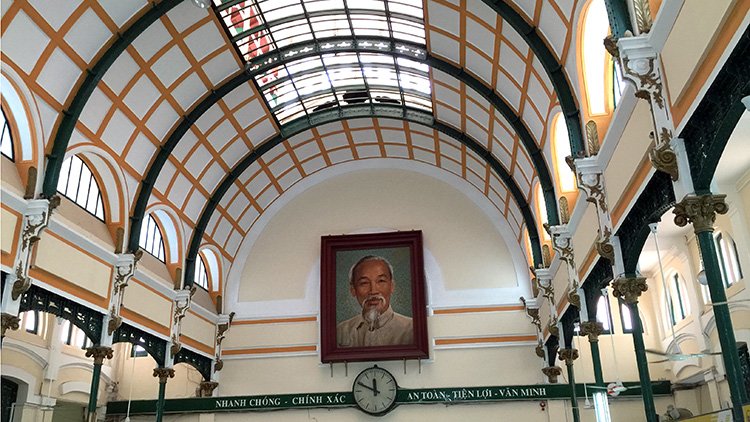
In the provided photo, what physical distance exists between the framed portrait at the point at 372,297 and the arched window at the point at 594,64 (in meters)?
16.1

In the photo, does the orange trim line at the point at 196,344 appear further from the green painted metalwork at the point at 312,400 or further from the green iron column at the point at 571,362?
the green iron column at the point at 571,362

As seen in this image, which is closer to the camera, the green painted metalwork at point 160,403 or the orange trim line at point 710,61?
the orange trim line at point 710,61

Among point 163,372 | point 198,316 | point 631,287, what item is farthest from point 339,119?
point 631,287

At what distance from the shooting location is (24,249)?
17.4 metres

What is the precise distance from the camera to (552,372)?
27312 millimetres

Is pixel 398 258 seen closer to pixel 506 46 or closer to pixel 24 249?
pixel 506 46

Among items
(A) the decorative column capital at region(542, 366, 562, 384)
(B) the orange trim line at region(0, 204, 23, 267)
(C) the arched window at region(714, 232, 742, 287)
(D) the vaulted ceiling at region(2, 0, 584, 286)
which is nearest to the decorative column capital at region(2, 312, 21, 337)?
(B) the orange trim line at region(0, 204, 23, 267)

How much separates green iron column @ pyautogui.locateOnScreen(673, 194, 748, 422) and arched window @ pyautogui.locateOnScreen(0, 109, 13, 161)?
668 inches

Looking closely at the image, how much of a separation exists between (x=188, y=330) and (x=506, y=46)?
17608mm

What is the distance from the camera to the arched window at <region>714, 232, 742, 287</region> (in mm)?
21438

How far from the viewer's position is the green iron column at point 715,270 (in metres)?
9.16

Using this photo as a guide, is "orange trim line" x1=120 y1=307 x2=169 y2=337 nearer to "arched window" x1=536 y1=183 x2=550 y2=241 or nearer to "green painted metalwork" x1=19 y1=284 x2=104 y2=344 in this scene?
"green painted metalwork" x1=19 y1=284 x2=104 y2=344

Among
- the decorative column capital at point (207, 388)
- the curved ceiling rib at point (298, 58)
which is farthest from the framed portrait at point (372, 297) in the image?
the curved ceiling rib at point (298, 58)

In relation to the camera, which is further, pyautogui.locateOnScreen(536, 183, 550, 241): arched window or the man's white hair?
the man's white hair
